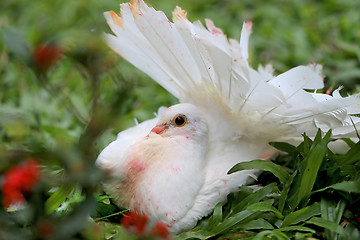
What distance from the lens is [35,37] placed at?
293 cm

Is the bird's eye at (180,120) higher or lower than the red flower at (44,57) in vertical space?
lower

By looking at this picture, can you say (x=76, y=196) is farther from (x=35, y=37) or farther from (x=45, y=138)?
(x=35, y=37)

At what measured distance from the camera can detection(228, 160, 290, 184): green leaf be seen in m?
1.36

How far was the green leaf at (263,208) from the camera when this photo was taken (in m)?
1.28

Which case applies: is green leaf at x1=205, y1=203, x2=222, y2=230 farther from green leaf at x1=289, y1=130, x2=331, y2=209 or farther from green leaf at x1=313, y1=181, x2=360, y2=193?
green leaf at x1=313, y1=181, x2=360, y2=193

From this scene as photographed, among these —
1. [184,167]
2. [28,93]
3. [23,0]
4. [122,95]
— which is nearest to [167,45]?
[184,167]

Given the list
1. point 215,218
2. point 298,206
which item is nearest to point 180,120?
point 215,218

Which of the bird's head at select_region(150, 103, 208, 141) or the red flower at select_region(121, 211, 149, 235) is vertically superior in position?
the bird's head at select_region(150, 103, 208, 141)

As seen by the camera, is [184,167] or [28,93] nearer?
[184,167]

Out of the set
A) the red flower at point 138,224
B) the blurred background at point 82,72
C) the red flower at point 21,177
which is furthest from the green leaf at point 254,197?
the red flower at point 21,177

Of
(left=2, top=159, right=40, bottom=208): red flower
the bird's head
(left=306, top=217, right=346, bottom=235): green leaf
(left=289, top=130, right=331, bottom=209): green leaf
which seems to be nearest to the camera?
(left=2, top=159, right=40, bottom=208): red flower

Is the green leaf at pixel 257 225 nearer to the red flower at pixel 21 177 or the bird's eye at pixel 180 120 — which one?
the bird's eye at pixel 180 120

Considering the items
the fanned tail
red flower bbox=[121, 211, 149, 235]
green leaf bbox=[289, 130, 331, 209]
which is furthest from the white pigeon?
red flower bbox=[121, 211, 149, 235]

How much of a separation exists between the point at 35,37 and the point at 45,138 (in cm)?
111
